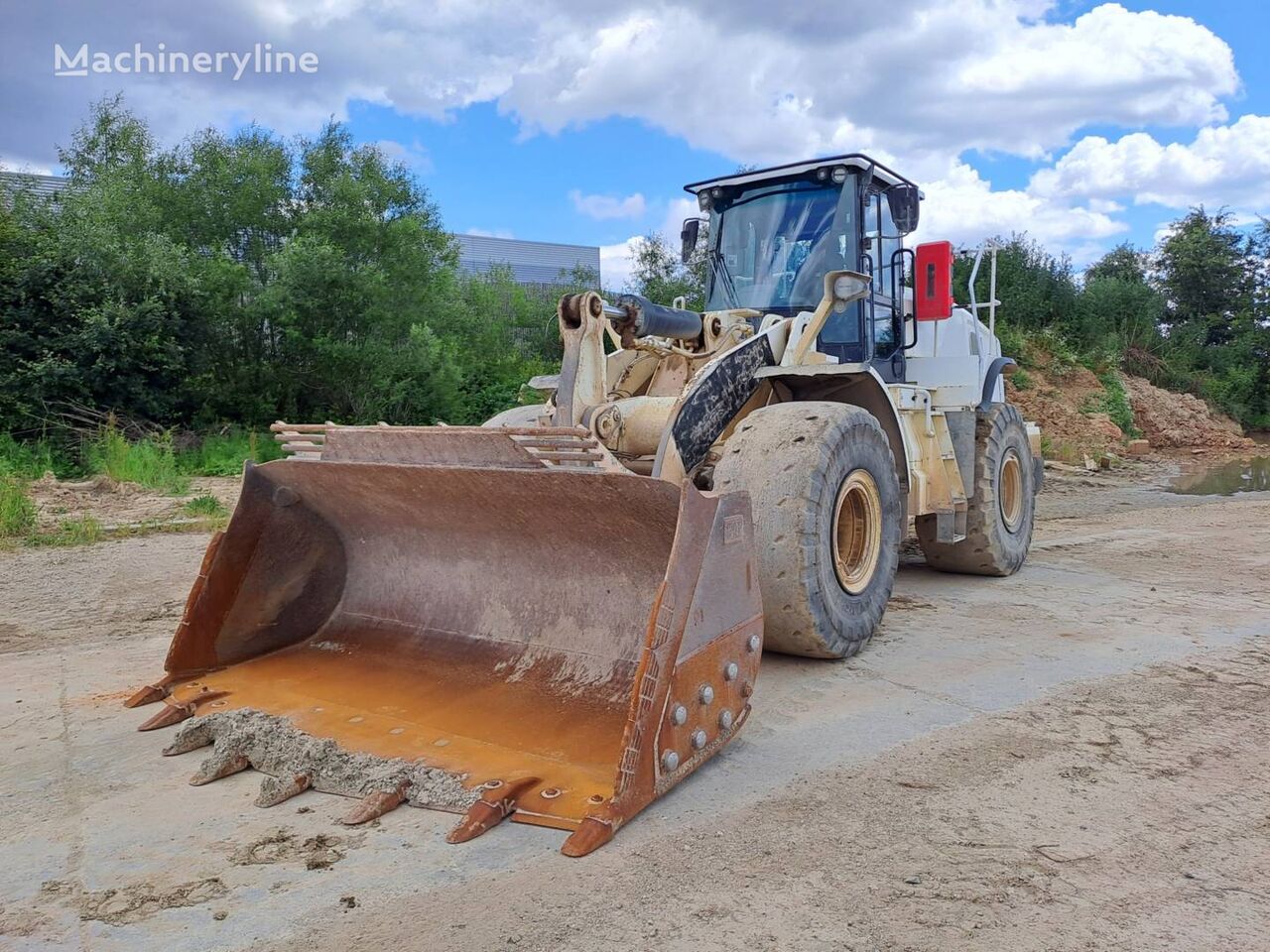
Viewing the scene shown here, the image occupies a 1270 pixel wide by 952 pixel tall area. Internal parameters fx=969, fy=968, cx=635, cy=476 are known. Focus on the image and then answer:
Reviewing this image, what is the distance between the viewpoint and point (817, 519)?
4426 millimetres

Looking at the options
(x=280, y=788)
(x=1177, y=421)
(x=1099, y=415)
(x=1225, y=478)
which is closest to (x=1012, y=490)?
(x=280, y=788)

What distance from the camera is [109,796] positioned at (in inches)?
128

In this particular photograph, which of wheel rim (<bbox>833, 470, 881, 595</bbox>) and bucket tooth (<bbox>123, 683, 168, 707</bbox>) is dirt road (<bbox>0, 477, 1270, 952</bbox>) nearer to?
bucket tooth (<bbox>123, 683, 168, 707</bbox>)

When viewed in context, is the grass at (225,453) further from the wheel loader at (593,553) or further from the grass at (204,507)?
the wheel loader at (593,553)

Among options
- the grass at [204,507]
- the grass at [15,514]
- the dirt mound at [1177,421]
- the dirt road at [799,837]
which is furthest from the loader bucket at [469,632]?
the dirt mound at [1177,421]

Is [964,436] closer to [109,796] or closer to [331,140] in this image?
[109,796]

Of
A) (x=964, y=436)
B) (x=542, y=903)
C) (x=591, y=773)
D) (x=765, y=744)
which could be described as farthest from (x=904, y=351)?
(x=542, y=903)

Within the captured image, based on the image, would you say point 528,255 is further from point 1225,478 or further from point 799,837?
point 799,837

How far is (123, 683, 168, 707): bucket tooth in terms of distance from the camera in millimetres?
4152

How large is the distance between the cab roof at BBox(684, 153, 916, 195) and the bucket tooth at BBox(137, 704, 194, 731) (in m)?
4.63

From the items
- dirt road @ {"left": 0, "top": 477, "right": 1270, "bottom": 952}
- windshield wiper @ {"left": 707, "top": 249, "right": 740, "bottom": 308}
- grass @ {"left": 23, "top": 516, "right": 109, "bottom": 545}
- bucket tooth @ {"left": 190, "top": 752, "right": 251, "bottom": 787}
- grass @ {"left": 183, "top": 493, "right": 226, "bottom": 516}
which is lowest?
dirt road @ {"left": 0, "top": 477, "right": 1270, "bottom": 952}

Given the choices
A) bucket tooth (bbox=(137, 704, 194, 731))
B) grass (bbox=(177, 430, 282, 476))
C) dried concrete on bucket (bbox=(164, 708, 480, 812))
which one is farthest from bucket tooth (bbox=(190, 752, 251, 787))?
grass (bbox=(177, 430, 282, 476))

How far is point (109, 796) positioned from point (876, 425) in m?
3.76

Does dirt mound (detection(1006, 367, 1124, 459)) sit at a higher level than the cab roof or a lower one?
lower
